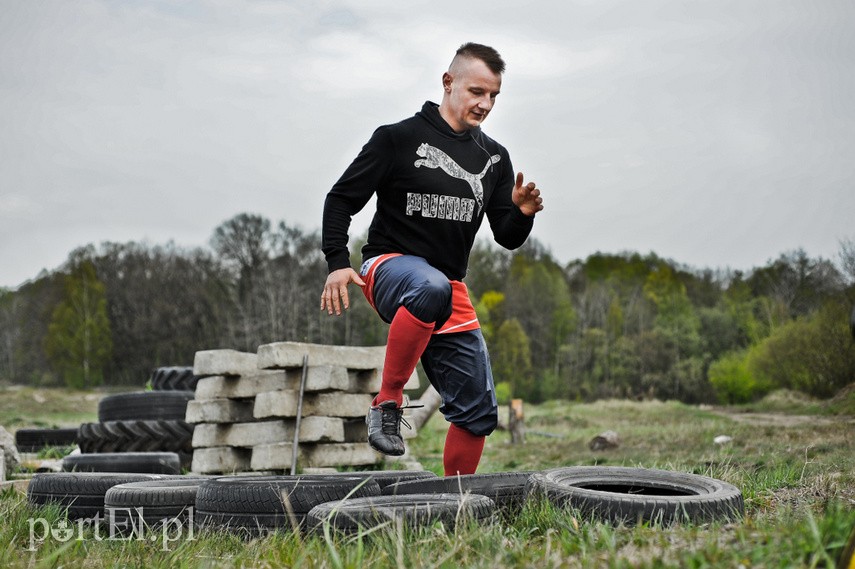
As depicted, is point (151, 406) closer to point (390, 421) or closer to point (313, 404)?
point (313, 404)

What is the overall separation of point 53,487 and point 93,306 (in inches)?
1796

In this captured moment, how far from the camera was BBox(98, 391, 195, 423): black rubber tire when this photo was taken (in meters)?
9.32

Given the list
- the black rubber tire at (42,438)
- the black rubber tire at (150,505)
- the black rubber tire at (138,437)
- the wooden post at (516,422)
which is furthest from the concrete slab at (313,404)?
the wooden post at (516,422)

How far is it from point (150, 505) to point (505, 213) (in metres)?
2.43

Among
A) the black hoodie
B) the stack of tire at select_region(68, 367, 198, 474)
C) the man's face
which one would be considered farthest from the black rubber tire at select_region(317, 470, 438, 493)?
the stack of tire at select_region(68, 367, 198, 474)

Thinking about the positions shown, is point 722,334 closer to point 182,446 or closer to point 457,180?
point 182,446

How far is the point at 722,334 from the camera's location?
169ft

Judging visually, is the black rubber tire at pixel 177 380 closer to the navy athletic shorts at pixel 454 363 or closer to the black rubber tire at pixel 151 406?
the black rubber tire at pixel 151 406

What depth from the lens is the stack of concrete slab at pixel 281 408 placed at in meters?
7.55

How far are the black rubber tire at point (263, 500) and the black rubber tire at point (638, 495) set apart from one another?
2.85 feet

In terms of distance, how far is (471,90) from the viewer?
405cm

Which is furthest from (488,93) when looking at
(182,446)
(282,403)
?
(182,446)

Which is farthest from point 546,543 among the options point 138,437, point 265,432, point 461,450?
point 138,437

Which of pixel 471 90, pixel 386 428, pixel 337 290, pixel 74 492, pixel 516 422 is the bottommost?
pixel 516 422
